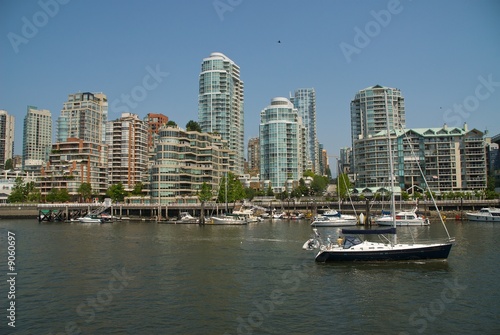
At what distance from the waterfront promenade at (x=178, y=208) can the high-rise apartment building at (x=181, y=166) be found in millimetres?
6385

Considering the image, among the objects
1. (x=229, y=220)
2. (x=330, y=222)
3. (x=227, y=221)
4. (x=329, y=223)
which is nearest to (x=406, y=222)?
(x=330, y=222)

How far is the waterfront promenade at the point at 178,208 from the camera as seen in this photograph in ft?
436

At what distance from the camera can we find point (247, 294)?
116 ft

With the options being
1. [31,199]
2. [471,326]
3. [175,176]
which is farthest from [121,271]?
[31,199]

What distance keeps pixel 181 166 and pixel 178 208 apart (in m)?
17.1

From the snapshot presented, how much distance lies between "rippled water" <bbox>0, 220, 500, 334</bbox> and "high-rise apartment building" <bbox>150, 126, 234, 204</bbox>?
9010cm

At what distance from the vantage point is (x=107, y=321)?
2892 cm

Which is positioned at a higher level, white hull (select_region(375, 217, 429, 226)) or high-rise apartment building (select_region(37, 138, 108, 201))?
high-rise apartment building (select_region(37, 138, 108, 201))

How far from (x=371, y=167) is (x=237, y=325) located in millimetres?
162782

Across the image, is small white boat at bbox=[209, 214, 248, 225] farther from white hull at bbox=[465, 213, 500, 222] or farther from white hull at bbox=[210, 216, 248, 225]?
white hull at bbox=[465, 213, 500, 222]

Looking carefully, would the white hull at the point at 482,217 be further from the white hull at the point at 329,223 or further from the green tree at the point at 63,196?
the green tree at the point at 63,196

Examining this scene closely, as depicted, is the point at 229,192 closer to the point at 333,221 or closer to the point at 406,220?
the point at 333,221

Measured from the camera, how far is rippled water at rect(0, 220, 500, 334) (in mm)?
28000

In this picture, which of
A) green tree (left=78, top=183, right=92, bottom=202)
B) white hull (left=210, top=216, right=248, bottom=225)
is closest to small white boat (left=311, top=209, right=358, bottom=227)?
white hull (left=210, top=216, right=248, bottom=225)
